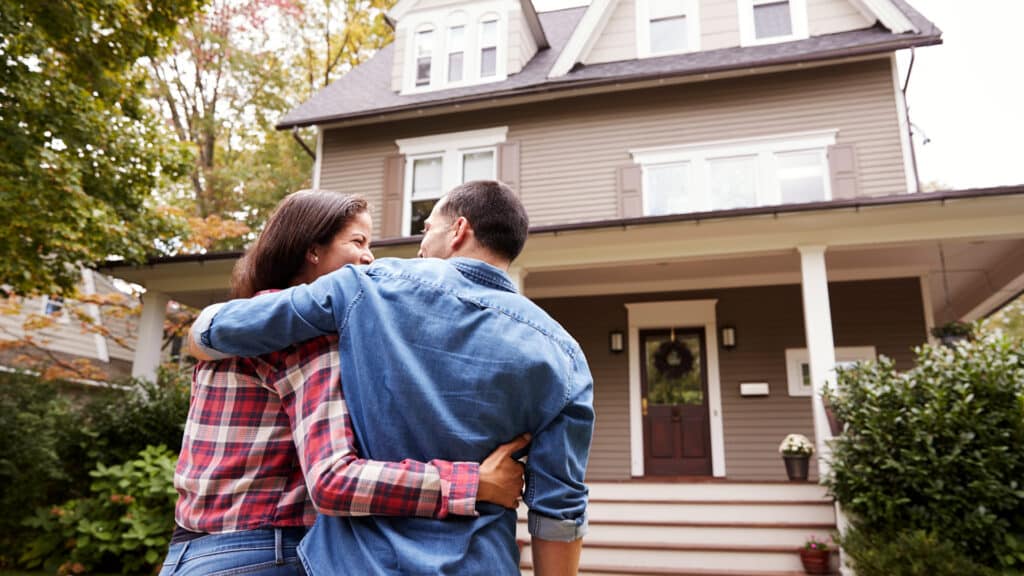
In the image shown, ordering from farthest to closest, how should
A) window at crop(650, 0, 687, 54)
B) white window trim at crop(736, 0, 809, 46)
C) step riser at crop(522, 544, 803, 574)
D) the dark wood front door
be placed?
window at crop(650, 0, 687, 54) → white window trim at crop(736, 0, 809, 46) → the dark wood front door → step riser at crop(522, 544, 803, 574)

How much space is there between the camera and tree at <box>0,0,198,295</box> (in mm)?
7055

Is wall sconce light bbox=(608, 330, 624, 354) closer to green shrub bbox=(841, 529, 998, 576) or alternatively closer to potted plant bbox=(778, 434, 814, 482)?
potted plant bbox=(778, 434, 814, 482)

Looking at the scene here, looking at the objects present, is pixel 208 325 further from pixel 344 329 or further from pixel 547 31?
pixel 547 31

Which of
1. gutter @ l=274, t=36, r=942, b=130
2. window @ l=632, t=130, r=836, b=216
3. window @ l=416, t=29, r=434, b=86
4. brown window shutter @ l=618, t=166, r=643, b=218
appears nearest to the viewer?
gutter @ l=274, t=36, r=942, b=130

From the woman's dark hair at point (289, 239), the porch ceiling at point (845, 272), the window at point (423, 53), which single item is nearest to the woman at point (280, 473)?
the woman's dark hair at point (289, 239)

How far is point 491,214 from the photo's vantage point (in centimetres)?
156

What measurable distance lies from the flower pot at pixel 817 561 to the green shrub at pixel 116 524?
19.7ft

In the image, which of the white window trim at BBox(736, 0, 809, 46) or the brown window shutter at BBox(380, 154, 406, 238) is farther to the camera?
the brown window shutter at BBox(380, 154, 406, 238)

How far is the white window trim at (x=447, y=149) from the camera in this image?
36.3 feet

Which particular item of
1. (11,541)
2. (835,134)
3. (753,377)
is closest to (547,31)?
(835,134)

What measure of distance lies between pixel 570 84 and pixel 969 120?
25520 mm

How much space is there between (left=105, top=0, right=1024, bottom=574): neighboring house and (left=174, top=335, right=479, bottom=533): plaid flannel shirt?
6415mm

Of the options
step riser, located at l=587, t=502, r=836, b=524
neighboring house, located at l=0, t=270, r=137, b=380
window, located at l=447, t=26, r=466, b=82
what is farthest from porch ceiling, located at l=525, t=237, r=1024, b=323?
neighboring house, located at l=0, t=270, r=137, b=380

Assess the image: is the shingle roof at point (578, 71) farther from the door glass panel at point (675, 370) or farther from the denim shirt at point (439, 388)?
the denim shirt at point (439, 388)
